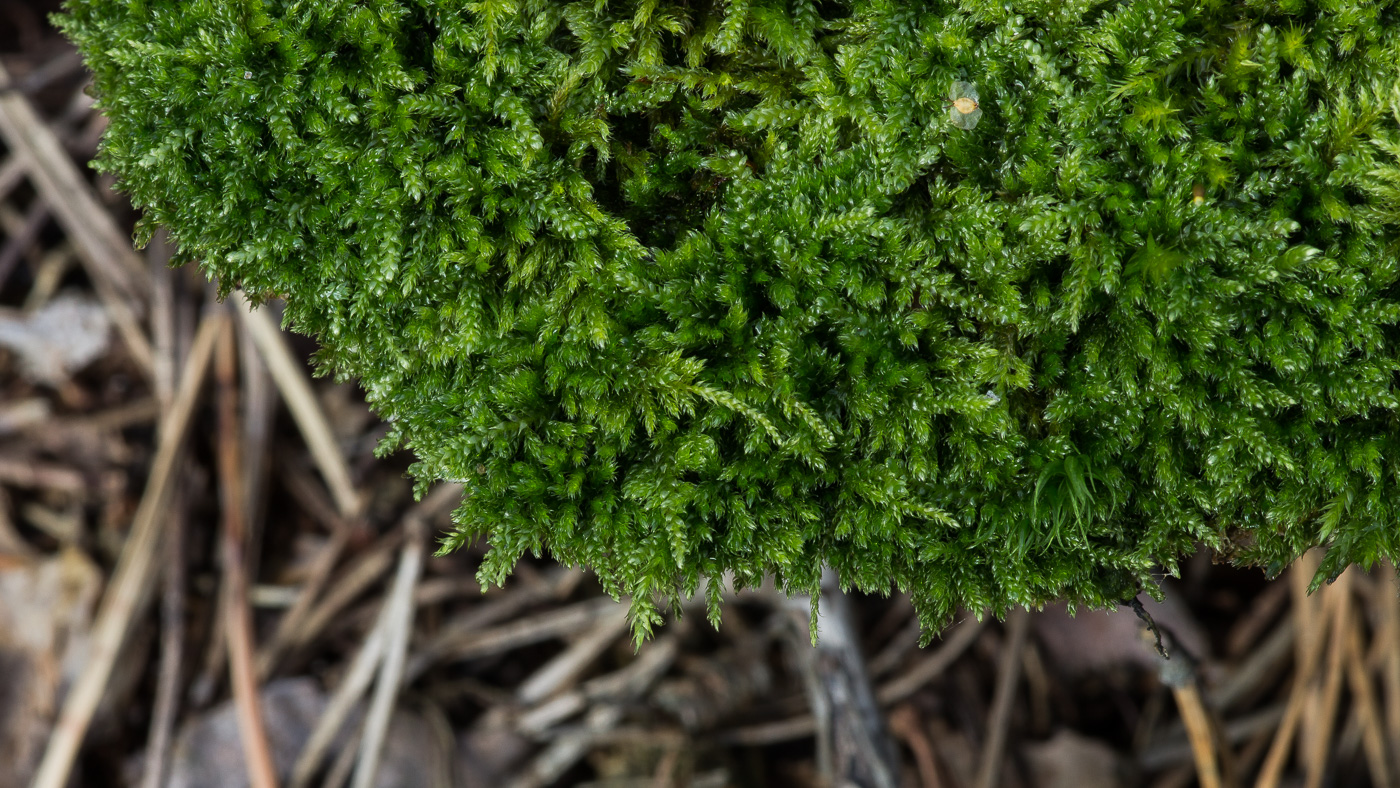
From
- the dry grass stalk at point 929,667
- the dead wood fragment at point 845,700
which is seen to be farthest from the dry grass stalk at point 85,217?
the dry grass stalk at point 929,667

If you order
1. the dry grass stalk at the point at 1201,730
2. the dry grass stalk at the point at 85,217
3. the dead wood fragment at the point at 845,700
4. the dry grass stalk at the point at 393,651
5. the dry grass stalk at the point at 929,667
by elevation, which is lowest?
the dry grass stalk at the point at 929,667

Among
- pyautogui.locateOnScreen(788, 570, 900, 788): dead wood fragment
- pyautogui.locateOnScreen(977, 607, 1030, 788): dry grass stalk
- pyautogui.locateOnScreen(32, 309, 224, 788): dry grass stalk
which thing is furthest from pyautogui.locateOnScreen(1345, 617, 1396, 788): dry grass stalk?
pyautogui.locateOnScreen(32, 309, 224, 788): dry grass stalk

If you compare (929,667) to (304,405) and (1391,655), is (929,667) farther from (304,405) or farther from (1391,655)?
(304,405)

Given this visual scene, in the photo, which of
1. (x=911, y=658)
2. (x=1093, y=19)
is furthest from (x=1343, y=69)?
(x=911, y=658)

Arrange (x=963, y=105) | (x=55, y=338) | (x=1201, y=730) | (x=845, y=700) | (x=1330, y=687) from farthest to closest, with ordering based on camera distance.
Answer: (x=55, y=338)
(x=1330, y=687)
(x=845, y=700)
(x=1201, y=730)
(x=963, y=105)

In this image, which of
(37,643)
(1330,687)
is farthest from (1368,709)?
(37,643)

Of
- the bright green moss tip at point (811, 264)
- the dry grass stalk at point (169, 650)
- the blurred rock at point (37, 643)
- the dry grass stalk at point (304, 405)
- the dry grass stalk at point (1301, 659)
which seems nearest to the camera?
the bright green moss tip at point (811, 264)

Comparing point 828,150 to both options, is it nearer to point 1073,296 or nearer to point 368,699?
Result: point 1073,296

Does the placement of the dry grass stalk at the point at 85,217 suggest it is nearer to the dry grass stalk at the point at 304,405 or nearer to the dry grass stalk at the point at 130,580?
the dry grass stalk at the point at 130,580
